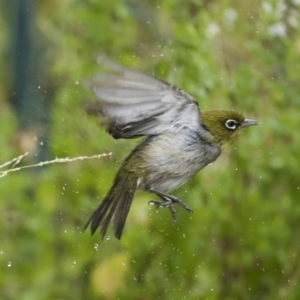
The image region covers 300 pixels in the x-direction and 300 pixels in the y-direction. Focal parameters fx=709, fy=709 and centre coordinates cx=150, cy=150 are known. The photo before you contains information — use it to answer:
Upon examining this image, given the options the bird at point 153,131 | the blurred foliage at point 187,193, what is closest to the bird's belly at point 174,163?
the bird at point 153,131

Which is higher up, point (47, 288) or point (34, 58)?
point (34, 58)

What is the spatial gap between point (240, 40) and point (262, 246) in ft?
1.01

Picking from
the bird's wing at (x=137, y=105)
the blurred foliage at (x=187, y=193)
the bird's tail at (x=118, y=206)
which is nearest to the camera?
the bird's wing at (x=137, y=105)

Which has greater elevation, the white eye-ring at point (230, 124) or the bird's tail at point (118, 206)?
the white eye-ring at point (230, 124)

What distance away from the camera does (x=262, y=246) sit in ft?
3.39

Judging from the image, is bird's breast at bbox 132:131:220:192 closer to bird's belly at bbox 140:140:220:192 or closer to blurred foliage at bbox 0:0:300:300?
bird's belly at bbox 140:140:220:192

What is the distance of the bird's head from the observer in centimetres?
51

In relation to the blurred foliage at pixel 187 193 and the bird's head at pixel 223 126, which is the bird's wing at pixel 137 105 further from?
the blurred foliage at pixel 187 193

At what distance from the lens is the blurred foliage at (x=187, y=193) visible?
0.90m

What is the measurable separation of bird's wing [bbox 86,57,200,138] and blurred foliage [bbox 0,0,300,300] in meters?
0.37

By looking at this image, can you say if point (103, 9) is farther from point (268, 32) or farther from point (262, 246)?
point (262, 246)

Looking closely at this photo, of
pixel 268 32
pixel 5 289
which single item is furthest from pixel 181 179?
pixel 5 289

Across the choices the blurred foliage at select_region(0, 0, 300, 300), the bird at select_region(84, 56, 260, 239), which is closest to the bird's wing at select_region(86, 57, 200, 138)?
the bird at select_region(84, 56, 260, 239)

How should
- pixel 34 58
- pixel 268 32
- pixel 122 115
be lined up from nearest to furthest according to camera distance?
1. pixel 122 115
2. pixel 268 32
3. pixel 34 58
